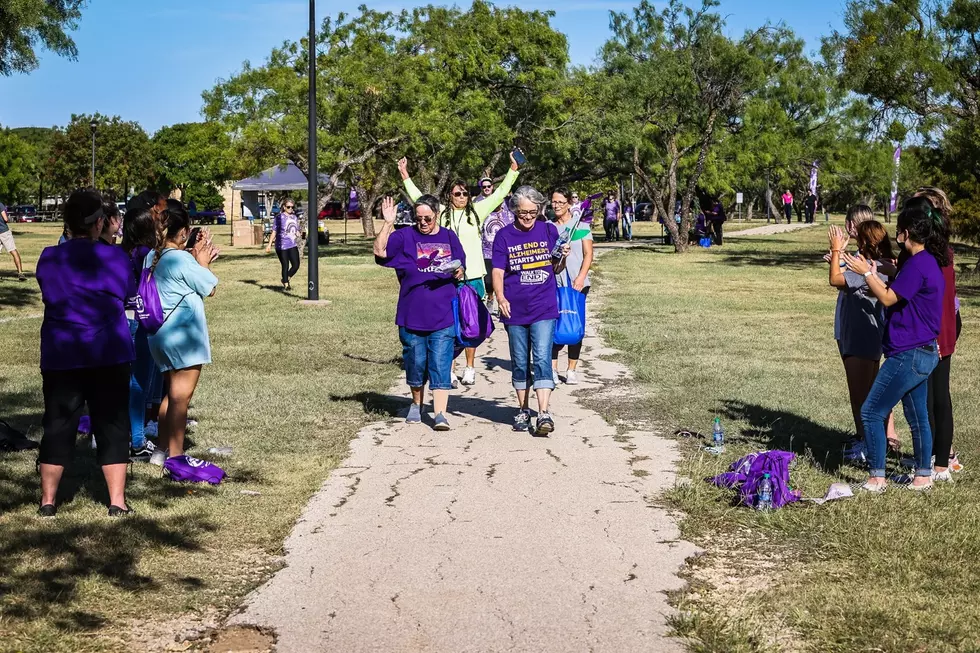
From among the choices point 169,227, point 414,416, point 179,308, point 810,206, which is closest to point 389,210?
point 414,416

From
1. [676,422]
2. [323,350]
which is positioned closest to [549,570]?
[676,422]

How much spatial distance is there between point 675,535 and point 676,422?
122 inches

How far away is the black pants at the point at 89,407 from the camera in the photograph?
6.20 metres

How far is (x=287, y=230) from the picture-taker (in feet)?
69.4

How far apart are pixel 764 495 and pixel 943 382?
4.88 feet

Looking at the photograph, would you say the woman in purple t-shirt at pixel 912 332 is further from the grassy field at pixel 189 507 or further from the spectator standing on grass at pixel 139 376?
the spectator standing on grass at pixel 139 376

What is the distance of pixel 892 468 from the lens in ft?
24.7

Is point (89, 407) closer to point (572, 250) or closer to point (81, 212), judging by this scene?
point (81, 212)

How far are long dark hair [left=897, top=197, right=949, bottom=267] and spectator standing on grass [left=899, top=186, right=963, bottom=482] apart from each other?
225 millimetres

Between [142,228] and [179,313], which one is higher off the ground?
[142,228]

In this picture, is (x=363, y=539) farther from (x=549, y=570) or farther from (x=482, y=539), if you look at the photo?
(x=549, y=570)

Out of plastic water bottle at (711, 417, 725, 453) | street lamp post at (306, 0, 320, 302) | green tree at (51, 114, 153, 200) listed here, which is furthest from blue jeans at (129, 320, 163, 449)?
green tree at (51, 114, 153, 200)

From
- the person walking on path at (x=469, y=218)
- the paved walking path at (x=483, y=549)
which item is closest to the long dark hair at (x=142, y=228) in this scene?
the paved walking path at (x=483, y=549)

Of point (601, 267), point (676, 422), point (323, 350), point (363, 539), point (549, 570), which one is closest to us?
point (549, 570)
